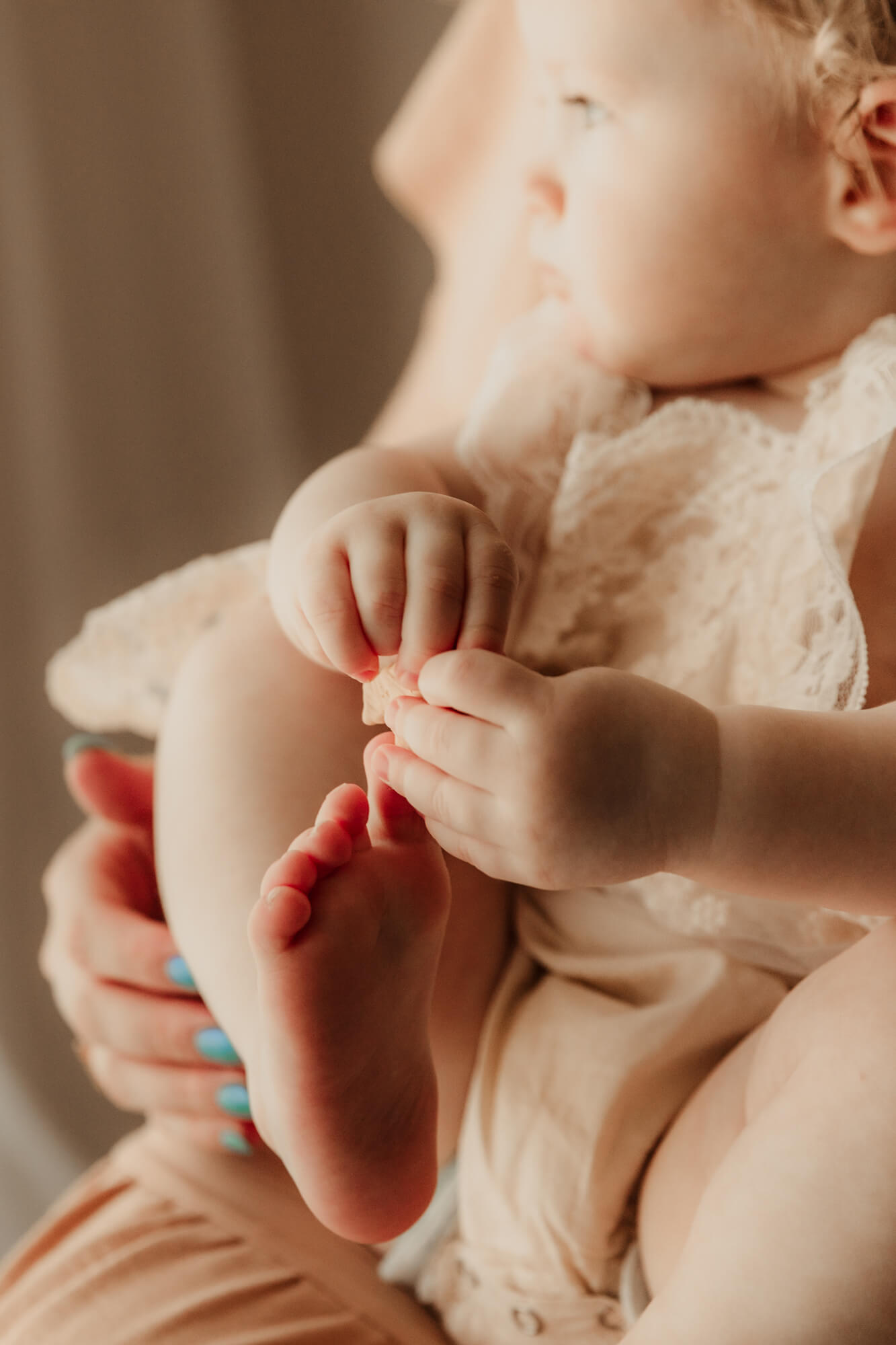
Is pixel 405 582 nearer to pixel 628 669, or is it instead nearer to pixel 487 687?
pixel 487 687

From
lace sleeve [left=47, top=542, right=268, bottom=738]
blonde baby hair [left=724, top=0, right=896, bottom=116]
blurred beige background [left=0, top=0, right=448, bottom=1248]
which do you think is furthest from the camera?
blurred beige background [left=0, top=0, right=448, bottom=1248]

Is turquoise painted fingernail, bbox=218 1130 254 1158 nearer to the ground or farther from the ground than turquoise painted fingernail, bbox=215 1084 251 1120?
nearer to the ground

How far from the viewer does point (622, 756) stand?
369 mm

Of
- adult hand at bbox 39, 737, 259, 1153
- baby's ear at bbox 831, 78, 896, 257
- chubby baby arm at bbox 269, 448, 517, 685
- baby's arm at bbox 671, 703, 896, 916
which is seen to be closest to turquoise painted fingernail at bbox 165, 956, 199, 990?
adult hand at bbox 39, 737, 259, 1153

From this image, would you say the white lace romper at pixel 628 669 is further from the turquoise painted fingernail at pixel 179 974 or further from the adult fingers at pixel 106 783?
the adult fingers at pixel 106 783

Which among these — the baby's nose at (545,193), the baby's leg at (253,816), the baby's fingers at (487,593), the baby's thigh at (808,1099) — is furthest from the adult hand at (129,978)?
the baby's nose at (545,193)

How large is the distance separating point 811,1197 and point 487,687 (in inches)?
8.3

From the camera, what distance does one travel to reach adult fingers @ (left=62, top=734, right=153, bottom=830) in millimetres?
813

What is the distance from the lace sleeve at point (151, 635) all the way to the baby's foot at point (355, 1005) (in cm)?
33

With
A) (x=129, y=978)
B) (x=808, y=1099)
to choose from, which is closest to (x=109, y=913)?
(x=129, y=978)

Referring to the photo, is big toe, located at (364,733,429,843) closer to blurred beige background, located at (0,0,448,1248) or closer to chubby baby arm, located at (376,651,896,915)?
chubby baby arm, located at (376,651,896,915)

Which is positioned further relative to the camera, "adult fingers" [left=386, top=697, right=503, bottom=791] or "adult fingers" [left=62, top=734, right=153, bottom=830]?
"adult fingers" [left=62, top=734, right=153, bottom=830]

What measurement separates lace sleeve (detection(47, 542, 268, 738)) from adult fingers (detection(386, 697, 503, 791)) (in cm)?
38

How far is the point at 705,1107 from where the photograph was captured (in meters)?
0.53
